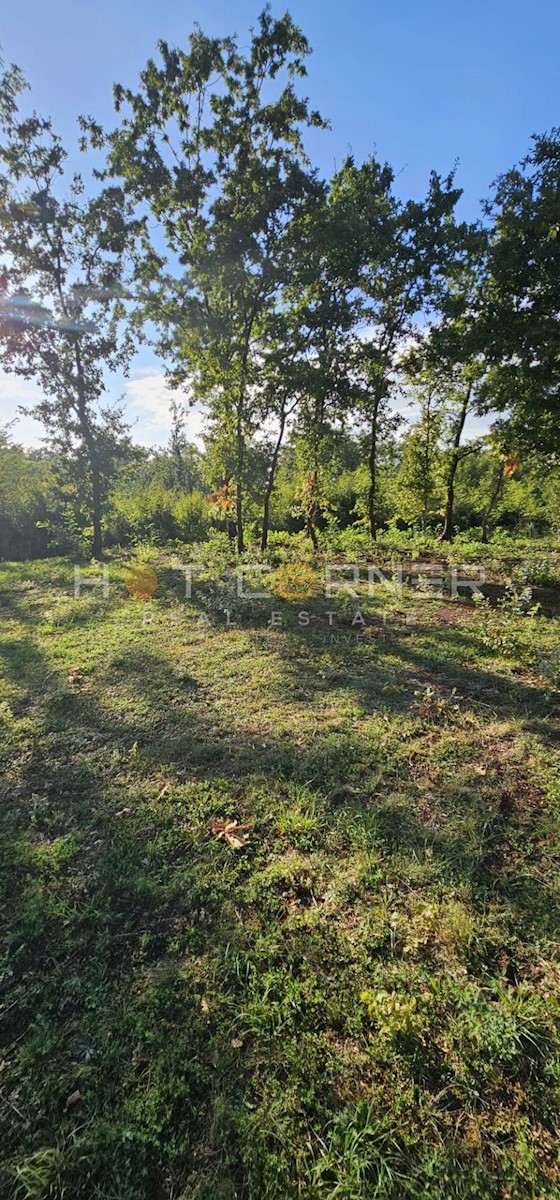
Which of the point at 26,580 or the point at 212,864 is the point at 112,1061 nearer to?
the point at 212,864

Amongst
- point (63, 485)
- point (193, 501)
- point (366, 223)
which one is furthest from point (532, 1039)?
point (193, 501)

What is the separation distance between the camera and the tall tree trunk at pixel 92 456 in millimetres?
12656

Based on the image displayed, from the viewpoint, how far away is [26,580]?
10.5 meters

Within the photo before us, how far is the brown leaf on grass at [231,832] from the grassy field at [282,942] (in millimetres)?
19

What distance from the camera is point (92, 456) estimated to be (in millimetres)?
13109

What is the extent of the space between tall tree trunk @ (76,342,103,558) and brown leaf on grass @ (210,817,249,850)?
12.2 metres

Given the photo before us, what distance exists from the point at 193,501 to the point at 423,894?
17.0 metres

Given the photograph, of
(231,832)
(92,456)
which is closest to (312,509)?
(92,456)

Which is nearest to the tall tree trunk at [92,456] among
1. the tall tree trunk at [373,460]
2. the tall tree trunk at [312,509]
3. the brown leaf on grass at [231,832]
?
the tall tree trunk at [312,509]

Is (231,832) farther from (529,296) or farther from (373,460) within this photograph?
(373,460)

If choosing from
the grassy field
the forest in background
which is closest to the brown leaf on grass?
the grassy field

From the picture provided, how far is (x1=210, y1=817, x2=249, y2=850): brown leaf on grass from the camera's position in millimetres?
2842

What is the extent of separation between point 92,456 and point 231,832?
1269 centimetres

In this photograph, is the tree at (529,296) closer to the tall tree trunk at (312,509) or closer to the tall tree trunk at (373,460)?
the tall tree trunk at (373,460)
